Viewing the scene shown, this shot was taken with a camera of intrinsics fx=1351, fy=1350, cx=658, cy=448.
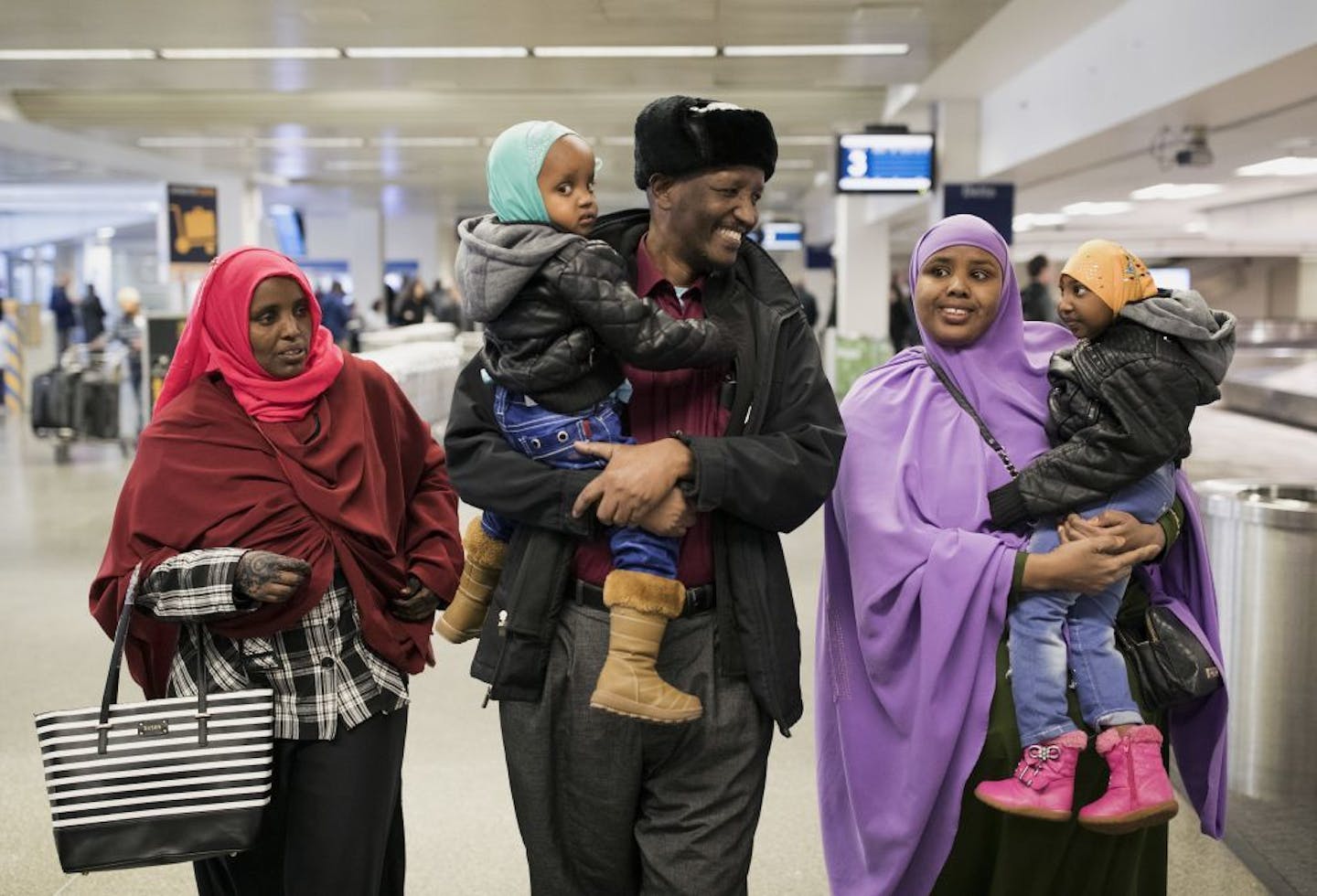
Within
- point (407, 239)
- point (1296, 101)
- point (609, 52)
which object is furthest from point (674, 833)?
point (407, 239)

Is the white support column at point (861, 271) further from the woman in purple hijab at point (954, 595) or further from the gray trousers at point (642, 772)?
the gray trousers at point (642, 772)

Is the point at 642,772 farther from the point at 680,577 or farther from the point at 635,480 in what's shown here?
the point at 635,480

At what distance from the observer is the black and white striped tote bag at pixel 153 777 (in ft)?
7.54

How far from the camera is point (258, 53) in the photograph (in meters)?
12.3

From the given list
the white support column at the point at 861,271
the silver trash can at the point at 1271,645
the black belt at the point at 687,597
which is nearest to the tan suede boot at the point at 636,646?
the black belt at the point at 687,597

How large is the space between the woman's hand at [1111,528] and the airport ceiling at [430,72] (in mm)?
8089

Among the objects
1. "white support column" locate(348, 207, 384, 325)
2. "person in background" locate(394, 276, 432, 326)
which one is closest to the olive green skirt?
"person in background" locate(394, 276, 432, 326)

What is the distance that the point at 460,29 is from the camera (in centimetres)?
1104

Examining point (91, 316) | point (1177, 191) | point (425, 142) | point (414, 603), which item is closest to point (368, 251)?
point (91, 316)

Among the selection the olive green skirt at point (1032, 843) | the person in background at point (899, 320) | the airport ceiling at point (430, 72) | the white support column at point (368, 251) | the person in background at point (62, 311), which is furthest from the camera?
the white support column at point (368, 251)

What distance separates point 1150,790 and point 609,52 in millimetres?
10746

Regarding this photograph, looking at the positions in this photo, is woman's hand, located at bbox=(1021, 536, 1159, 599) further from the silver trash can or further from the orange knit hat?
the silver trash can

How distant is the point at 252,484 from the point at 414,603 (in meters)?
0.39

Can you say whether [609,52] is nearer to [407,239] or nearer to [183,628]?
[183,628]
